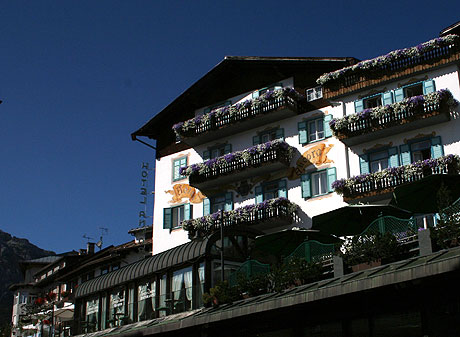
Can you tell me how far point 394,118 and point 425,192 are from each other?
28.7ft

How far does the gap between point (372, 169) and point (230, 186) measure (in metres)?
8.33

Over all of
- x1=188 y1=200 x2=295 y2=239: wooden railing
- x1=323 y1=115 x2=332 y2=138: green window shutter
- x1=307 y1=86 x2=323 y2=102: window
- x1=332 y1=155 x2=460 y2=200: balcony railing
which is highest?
x1=307 y1=86 x2=323 y2=102: window

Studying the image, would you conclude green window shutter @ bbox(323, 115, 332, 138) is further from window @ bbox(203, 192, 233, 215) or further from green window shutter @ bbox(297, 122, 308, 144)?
window @ bbox(203, 192, 233, 215)

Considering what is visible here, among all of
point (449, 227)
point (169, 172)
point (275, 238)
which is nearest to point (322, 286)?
point (449, 227)

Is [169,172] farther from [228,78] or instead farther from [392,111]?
[392,111]

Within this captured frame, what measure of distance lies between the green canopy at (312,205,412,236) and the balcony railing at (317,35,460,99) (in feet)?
31.5

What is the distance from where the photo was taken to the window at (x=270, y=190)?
34281 millimetres

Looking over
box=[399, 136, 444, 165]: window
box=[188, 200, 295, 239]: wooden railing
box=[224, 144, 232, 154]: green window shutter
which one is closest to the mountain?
box=[224, 144, 232, 154]: green window shutter

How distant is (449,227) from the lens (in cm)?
1848

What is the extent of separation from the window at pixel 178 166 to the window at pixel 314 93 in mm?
8461

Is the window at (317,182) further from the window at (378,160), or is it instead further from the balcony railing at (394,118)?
the balcony railing at (394,118)

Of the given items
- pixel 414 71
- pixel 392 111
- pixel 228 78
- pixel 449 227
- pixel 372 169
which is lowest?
pixel 449 227

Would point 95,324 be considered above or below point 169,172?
below

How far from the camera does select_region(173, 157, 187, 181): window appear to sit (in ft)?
130
